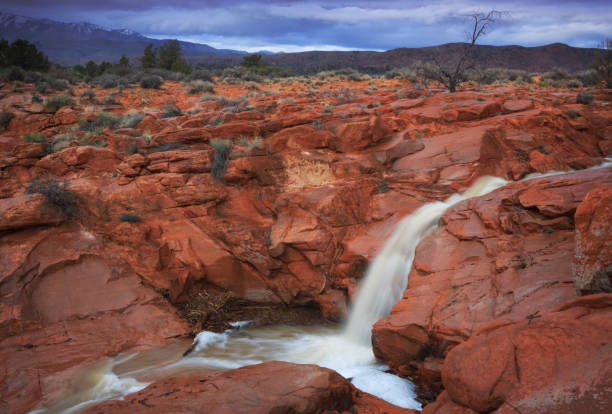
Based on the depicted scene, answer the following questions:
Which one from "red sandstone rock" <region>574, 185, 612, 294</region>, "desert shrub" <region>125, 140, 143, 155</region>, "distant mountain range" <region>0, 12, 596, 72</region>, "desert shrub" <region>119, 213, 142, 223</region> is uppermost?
"distant mountain range" <region>0, 12, 596, 72</region>

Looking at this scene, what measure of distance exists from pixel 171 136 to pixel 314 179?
4.77 m

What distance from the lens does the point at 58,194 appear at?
931 centimetres

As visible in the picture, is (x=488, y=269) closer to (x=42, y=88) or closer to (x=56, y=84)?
(x=42, y=88)

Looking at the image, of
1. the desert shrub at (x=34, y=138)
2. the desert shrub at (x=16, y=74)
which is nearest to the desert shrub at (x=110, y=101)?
the desert shrub at (x=34, y=138)

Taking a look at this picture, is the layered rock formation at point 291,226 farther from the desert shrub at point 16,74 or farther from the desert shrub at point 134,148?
the desert shrub at point 16,74

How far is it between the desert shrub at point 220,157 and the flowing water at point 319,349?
4284 mm

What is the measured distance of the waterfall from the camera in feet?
26.0

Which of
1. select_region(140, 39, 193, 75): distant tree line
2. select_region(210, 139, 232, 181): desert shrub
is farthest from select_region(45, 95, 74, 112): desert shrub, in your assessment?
select_region(140, 39, 193, 75): distant tree line

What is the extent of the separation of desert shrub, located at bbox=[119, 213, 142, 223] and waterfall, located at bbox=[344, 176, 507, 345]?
6.28 metres

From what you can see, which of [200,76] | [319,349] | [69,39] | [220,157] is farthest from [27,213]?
[69,39]

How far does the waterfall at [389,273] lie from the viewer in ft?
26.0

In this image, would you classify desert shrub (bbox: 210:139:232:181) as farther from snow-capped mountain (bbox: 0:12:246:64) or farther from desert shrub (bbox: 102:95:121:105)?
snow-capped mountain (bbox: 0:12:246:64)

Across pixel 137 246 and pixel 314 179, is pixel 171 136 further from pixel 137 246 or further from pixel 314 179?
pixel 314 179

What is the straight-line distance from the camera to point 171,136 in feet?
36.8
